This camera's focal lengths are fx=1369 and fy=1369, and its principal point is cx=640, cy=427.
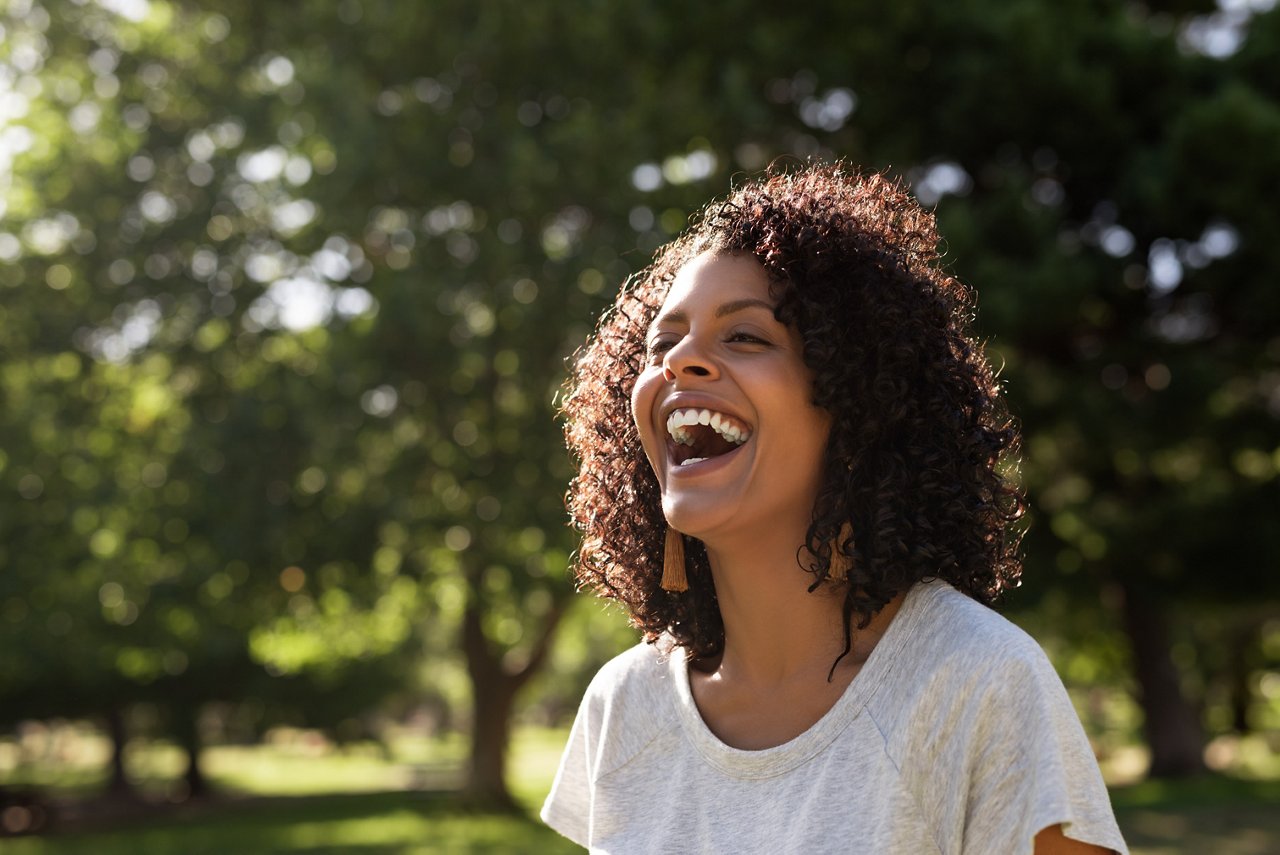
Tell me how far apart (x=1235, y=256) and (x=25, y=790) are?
20184 mm

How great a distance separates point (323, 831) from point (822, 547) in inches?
744

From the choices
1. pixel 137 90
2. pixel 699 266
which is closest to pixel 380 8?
pixel 137 90

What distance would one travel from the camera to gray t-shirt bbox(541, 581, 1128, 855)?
1818mm

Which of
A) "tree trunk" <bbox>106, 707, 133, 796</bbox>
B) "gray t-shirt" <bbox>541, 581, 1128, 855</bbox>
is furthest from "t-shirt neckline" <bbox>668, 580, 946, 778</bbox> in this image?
"tree trunk" <bbox>106, 707, 133, 796</bbox>

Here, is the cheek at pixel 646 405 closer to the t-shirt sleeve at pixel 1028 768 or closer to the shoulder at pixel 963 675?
the shoulder at pixel 963 675

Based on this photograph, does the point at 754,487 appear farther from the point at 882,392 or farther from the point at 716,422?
the point at 882,392

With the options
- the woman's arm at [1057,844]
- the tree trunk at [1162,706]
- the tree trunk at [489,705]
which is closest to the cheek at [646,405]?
the woman's arm at [1057,844]

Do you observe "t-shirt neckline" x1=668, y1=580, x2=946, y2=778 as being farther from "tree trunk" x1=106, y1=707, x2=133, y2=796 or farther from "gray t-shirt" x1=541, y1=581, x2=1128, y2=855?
"tree trunk" x1=106, y1=707, x2=133, y2=796

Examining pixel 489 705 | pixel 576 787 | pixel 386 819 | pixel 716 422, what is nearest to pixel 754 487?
pixel 716 422

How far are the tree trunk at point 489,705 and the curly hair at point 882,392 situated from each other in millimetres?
18116

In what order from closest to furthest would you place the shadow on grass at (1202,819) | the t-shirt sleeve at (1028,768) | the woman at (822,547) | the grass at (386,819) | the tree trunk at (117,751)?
the t-shirt sleeve at (1028,768), the woman at (822,547), the shadow on grass at (1202,819), the grass at (386,819), the tree trunk at (117,751)

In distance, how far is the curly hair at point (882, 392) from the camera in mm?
2150

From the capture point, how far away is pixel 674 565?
98.9 inches

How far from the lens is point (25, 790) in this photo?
22828 mm
